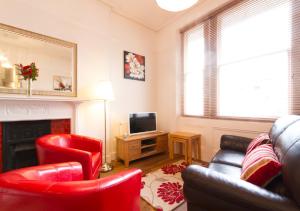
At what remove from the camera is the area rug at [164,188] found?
176cm

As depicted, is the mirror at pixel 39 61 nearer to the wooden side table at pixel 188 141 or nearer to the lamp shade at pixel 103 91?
the lamp shade at pixel 103 91

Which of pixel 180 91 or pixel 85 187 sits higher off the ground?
pixel 180 91

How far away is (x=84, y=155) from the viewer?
1.74 metres

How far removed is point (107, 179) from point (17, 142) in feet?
7.01

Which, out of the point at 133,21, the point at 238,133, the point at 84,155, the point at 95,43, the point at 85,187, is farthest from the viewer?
the point at 133,21

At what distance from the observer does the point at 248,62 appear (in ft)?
8.36

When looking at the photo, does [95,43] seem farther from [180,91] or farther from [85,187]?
[85,187]

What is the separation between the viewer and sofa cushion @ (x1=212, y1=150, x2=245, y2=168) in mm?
1789

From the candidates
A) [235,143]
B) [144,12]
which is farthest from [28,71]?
[235,143]

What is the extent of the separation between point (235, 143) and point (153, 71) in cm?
251

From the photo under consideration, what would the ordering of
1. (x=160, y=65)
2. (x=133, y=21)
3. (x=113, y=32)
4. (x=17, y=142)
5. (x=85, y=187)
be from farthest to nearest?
1. (x=160, y=65)
2. (x=133, y=21)
3. (x=113, y=32)
4. (x=17, y=142)
5. (x=85, y=187)

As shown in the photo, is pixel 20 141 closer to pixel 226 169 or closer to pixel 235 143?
pixel 226 169

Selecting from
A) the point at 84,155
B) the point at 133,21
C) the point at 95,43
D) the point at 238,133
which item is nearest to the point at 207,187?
the point at 84,155

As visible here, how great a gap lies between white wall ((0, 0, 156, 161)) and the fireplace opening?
55cm
